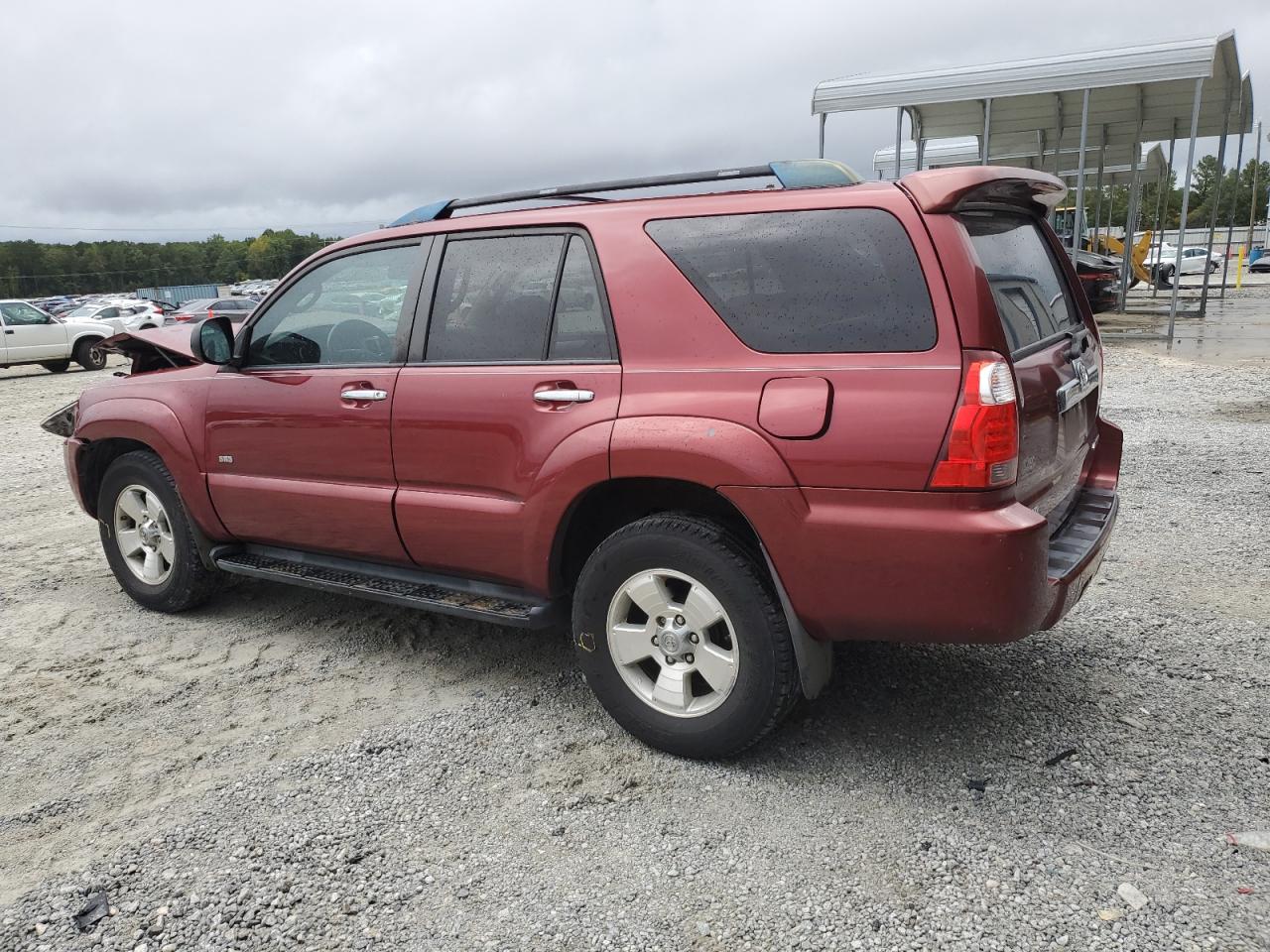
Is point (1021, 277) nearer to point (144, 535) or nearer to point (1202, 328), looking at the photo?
point (144, 535)

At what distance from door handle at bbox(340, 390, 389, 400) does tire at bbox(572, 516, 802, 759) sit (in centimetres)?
108

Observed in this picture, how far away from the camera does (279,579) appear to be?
163 inches

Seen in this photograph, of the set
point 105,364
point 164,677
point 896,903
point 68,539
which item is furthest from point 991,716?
point 105,364

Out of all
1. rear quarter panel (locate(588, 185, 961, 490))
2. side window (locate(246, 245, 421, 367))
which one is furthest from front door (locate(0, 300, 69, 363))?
rear quarter panel (locate(588, 185, 961, 490))

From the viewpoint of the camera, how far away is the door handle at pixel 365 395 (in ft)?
12.1

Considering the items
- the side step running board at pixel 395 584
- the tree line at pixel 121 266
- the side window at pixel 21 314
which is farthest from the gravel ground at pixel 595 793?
the tree line at pixel 121 266

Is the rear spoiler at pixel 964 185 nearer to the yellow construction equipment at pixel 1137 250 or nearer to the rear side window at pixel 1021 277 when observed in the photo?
the rear side window at pixel 1021 277

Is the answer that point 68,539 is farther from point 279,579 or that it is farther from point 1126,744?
point 1126,744

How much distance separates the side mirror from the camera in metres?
4.16

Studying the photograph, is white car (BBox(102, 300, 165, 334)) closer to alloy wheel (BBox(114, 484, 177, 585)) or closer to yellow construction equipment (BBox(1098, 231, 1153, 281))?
alloy wheel (BBox(114, 484, 177, 585))

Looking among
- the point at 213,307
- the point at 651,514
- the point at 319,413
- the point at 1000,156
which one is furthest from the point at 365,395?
the point at 213,307

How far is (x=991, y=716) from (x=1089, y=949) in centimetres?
120

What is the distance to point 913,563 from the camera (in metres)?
2.71

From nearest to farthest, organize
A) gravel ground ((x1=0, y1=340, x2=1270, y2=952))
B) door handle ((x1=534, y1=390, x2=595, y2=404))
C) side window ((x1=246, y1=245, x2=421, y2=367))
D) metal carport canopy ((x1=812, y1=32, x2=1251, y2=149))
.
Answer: gravel ground ((x1=0, y1=340, x2=1270, y2=952)) < door handle ((x1=534, y1=390, x2=595, y2=404)) < side window ((x1=246, y1=245, x2=421, y2=367)) < metal carport canopy ((x1=812, y1=32, x2=1251, y2=149))
